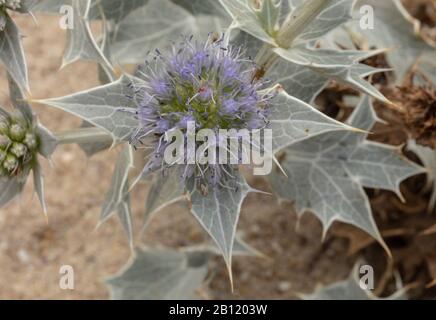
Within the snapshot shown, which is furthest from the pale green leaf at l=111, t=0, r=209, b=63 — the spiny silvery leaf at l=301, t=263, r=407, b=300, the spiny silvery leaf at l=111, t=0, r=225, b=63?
the spiny silvery leaf at l=301, t=263, r=407, b=300

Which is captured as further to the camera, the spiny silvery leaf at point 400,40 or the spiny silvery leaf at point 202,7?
the spiny silvery leaf at point 400,40

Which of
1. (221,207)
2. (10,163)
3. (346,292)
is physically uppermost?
(10,163)

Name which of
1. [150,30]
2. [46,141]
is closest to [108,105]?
[46,141]

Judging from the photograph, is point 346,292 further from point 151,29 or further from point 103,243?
point 151,29

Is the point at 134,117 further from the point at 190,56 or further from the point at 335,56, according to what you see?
the point at 335,56

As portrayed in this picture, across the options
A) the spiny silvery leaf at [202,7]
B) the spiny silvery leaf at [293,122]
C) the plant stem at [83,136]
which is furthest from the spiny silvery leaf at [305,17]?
the plant stem at [83,136]

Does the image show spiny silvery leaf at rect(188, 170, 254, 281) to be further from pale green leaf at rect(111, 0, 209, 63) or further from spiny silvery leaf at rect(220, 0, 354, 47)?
pale green leaf at rect(111, 0, 209, 63)

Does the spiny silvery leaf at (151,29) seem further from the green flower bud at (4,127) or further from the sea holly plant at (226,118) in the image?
the green flower bud at (4,127)
